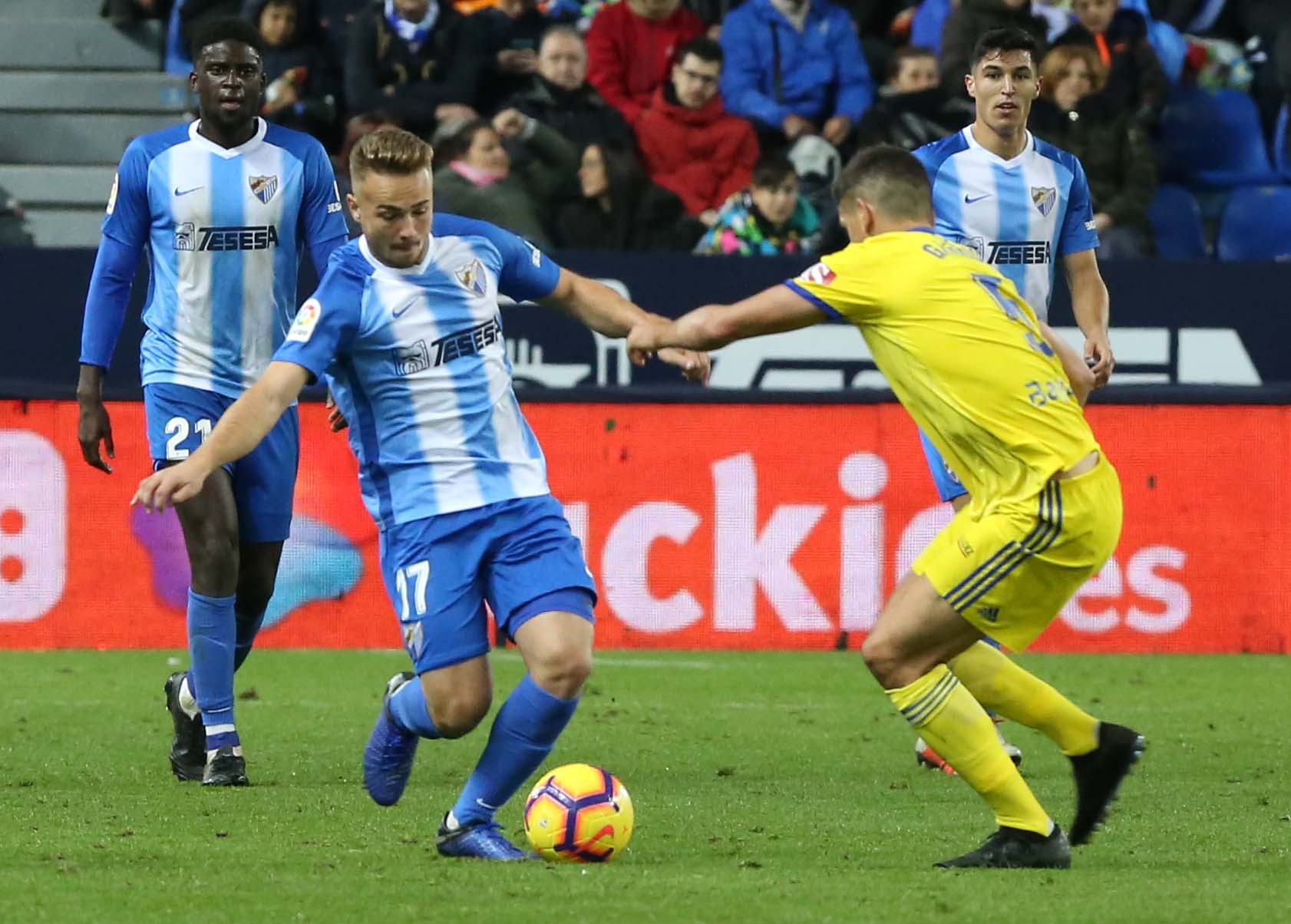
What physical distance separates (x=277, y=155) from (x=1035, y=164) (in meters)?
2.48

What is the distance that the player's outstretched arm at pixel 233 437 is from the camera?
5.09m

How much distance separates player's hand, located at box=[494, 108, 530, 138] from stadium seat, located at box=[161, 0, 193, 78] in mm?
2734

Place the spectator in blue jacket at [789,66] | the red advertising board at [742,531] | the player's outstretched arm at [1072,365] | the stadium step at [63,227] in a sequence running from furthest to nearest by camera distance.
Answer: the stadium step at [63,227] → the spectator in blue jacket at [789,66] → the red advertising board at [742,531] → the player's outstretched arm at [1072,365]

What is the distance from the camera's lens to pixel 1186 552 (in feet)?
35.2

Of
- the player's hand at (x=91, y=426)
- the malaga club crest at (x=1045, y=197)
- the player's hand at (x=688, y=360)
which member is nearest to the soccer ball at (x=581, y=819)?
the player's hand at (x=688, y=360)

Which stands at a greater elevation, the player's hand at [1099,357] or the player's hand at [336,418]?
the player's hand at [336,418]

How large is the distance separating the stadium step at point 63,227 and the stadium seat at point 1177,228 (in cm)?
661

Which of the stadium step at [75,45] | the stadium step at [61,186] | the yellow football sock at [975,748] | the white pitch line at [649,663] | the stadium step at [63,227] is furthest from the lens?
the stadium step at [75,45]

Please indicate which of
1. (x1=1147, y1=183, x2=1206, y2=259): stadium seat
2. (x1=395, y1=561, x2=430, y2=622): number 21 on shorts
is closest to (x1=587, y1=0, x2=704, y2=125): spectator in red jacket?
(x1=1147, y1=183, x2=1206, y2=259): stadium seat

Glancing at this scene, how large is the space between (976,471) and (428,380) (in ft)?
4.44

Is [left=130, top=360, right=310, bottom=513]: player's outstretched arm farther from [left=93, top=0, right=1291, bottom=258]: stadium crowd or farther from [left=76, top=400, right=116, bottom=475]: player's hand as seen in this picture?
[left=93, top=0, right=1291, bottom=258]: stadium crowd

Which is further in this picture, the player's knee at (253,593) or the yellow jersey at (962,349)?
the player's knee at (253,593)

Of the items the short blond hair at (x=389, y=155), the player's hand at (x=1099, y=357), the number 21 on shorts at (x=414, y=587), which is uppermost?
the short blond hair at (x=389, y=155)

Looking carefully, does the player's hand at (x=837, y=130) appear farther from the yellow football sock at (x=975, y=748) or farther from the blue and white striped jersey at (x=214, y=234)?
the yellow football sock at (x=975, y=748)
